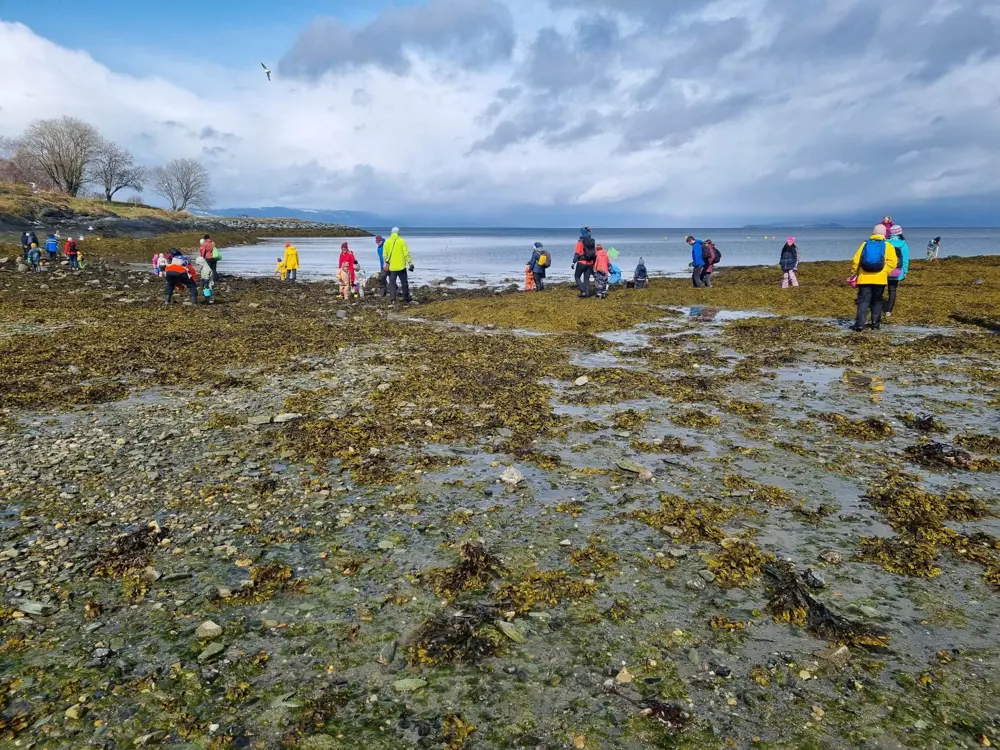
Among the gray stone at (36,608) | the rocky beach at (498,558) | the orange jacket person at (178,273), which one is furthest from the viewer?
the orange jacket person at (178,273)

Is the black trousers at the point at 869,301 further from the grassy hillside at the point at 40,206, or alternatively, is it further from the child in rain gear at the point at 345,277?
the grassy hillside at the point at 40,206

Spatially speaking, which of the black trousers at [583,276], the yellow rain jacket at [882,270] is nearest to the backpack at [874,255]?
the yellow rain jacket at [882,270]

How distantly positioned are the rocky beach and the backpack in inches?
168

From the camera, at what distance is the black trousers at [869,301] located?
17391 millimetres

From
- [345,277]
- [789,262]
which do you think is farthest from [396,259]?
[789,262]

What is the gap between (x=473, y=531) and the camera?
245 inches

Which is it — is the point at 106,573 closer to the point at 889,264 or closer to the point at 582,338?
the point at 582,338

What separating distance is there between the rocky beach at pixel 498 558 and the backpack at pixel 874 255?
4.28 metres

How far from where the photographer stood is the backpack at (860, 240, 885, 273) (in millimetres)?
16250

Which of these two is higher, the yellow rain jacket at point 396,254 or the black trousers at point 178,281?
the yellow rain jacket at point 396,254

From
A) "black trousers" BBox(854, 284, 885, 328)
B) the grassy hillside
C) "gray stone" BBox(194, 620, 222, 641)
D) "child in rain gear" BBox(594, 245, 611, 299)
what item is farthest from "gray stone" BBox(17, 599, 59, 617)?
the grassy hillside

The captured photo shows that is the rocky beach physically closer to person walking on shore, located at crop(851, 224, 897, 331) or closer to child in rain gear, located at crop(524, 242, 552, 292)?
person walking on shore, located at crop(851, 224, 897, 331)

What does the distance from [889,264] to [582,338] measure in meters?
8.61

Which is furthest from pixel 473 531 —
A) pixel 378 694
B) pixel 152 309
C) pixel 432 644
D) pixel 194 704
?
pixel 152 309
